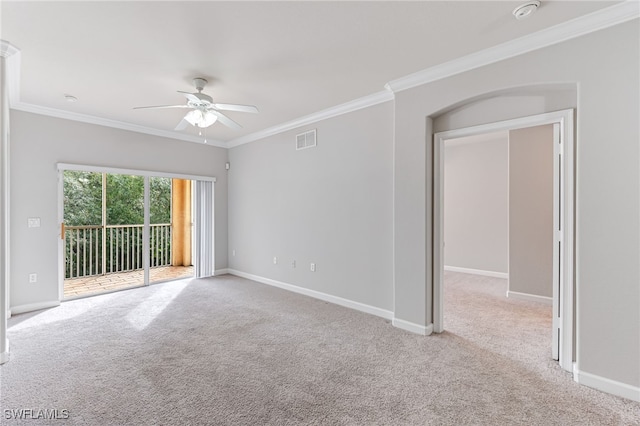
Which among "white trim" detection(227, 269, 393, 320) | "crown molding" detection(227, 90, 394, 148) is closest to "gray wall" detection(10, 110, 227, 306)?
"crown molding" detection(227, 90, 394, 148)

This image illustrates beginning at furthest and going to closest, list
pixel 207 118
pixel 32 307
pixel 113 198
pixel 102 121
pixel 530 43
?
1. pixel 113 198
2. pixel 102 121
3. pixel 32 307
4. pixel 207 118
5. pixel 530 43

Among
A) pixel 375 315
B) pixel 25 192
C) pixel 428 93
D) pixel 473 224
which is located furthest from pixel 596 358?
pixel 25 192

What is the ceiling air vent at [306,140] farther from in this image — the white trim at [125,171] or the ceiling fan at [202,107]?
the white trim at [125,171]

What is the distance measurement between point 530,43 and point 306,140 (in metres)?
2.96

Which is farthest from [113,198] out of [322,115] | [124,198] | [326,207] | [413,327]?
[413,327]

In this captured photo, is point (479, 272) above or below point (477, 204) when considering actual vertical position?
below

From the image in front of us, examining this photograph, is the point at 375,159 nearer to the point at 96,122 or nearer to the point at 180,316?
the point at 180,316

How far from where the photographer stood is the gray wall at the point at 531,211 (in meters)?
4.36

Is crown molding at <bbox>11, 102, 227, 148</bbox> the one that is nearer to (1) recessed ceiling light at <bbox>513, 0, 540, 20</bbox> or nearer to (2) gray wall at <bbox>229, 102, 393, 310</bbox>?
(2) gray wall at <bbox>229, 102, 393, 310</bbox>

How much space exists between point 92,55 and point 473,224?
6.68 metres

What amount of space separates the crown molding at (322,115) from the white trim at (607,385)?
10.3 feet

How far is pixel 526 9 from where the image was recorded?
2076 millimetres

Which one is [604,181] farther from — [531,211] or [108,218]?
[108,218]

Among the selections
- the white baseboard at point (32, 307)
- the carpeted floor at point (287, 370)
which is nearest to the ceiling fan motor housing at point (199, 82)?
the carpeted floor at point (287, 370)
